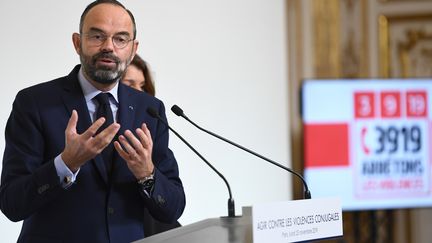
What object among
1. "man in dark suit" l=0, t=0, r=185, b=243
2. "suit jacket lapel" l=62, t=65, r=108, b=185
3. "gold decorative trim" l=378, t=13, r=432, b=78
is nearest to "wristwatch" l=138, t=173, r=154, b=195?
"man in dark suit" l=0, t=0, r=185, b=243

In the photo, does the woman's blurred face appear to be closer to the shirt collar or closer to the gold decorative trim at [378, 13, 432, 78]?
the shirt collar

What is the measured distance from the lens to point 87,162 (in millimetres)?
1950

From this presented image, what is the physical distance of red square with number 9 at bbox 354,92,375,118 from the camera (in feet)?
13.1

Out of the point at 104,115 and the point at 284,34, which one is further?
the point at 284,34

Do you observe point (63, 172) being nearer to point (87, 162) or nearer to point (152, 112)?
point (87, 162)

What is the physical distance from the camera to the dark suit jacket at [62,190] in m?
1.89

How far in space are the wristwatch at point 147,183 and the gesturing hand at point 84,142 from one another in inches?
→ 6.0

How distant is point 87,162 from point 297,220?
643 millimetres


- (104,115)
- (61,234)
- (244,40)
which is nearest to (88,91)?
(104,115)

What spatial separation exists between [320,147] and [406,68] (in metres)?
0.78

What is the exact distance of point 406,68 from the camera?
4.32 m

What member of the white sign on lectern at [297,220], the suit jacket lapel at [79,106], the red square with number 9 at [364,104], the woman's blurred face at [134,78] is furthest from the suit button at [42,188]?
the red square with number 9 at [364,104]

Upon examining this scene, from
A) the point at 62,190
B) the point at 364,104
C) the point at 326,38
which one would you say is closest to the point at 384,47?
the point at 326,38

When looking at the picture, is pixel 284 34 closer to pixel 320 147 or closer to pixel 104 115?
→ pixel 320 147
